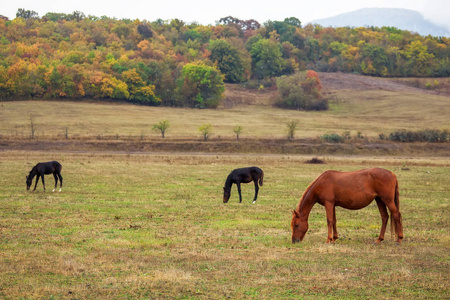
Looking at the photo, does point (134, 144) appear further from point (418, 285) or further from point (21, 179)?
point (418, 285)

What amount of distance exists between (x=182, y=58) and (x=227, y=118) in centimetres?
5837

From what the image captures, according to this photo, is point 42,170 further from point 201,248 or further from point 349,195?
point 349,195

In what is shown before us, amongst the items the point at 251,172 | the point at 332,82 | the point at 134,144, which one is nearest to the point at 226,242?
the point at 251,172

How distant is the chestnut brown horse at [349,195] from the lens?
14.5m

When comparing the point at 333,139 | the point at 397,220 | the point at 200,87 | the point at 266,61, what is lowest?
the point at 333,139

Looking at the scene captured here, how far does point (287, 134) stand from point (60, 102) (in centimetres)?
4929

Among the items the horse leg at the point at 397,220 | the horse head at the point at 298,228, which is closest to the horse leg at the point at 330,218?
the horse head at the point at 298,228

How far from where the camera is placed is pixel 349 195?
14.6 m

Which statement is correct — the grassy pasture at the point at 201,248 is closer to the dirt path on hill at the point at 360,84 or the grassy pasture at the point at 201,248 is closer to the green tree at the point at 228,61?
the dirt path on hill at the point at 360,84

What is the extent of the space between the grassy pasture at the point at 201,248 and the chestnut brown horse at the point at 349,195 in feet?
1.74

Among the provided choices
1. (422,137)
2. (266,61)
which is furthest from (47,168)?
(266,61)

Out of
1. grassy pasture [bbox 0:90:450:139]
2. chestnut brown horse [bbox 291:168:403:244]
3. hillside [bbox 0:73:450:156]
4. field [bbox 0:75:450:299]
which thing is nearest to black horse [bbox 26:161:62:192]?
field [bbox 0:75:450:299]

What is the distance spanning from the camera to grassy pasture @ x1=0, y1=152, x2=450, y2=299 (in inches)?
405

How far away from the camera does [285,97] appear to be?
114m
